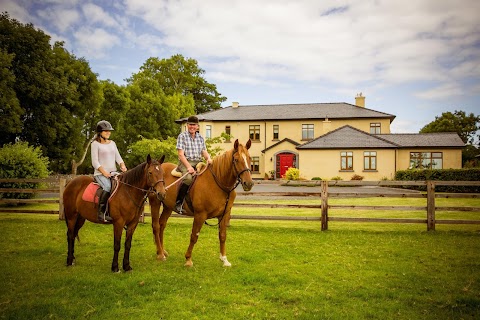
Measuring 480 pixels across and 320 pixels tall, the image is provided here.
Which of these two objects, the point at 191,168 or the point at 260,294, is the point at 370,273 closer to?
the point at 260,294

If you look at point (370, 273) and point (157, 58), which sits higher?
point (157, 58)

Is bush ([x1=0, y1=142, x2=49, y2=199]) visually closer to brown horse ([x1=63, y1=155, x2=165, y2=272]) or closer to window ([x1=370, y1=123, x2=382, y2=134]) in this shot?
brown horse ([x1=63, y1=155, x2=165, y2=272])

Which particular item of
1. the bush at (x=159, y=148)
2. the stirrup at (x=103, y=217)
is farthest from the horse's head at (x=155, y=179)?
the bush at (x=159, y=148)

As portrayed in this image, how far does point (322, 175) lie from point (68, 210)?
101 feet

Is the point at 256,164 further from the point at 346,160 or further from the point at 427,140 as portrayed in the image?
the point at 427,140

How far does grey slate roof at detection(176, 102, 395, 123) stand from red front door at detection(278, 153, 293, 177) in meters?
5.67

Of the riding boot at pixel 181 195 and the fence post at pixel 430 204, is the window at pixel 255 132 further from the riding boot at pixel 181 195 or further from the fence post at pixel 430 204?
the riding boot at pixel 181 195

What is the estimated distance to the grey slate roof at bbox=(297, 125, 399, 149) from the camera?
33.2m

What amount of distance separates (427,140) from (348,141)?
28.5ft

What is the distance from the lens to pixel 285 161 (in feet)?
128

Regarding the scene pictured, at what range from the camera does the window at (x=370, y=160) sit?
33.2 meters

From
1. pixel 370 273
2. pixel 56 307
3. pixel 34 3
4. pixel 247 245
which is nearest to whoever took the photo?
pixel 56 307

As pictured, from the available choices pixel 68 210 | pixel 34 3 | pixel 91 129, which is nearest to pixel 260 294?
pixel 68 210

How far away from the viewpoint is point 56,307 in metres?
4.21
